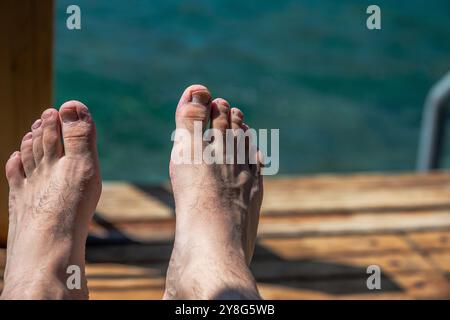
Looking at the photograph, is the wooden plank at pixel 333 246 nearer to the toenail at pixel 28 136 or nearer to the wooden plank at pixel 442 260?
the wooden plank at pixel 442 260

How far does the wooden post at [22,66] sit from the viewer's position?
5.77 feet

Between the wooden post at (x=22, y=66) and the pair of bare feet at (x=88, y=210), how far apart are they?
0.08 m

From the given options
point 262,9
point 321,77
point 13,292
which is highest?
point 262,9

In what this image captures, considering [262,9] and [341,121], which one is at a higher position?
[262,9]

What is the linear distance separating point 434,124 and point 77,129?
1685mm

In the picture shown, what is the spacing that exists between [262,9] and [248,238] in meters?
6.30

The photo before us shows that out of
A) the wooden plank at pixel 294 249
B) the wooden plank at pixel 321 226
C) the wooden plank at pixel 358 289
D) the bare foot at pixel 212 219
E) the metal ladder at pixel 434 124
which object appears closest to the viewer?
the bare foot at pixel 212 219

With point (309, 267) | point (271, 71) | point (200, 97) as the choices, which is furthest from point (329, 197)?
point (271, 71)

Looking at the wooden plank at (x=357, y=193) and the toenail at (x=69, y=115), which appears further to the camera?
the wooden plank at (x=357, y=193)

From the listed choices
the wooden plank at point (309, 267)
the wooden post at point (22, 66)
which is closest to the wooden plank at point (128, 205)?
the wooden plank at point (309, 267)

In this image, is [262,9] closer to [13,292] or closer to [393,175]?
[393,175]

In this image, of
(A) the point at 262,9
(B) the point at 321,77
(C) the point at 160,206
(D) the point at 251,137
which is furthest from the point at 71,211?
(A) the point at 262,9

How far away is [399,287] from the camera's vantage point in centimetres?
207

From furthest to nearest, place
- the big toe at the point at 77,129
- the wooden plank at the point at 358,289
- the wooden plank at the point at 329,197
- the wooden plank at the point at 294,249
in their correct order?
1. the wooden plank at the point at 329,197
2. the wooden plank at the point at 294,249
3. the wooden plank at the point at 358,289
4. the big toe at the point at 77,129
